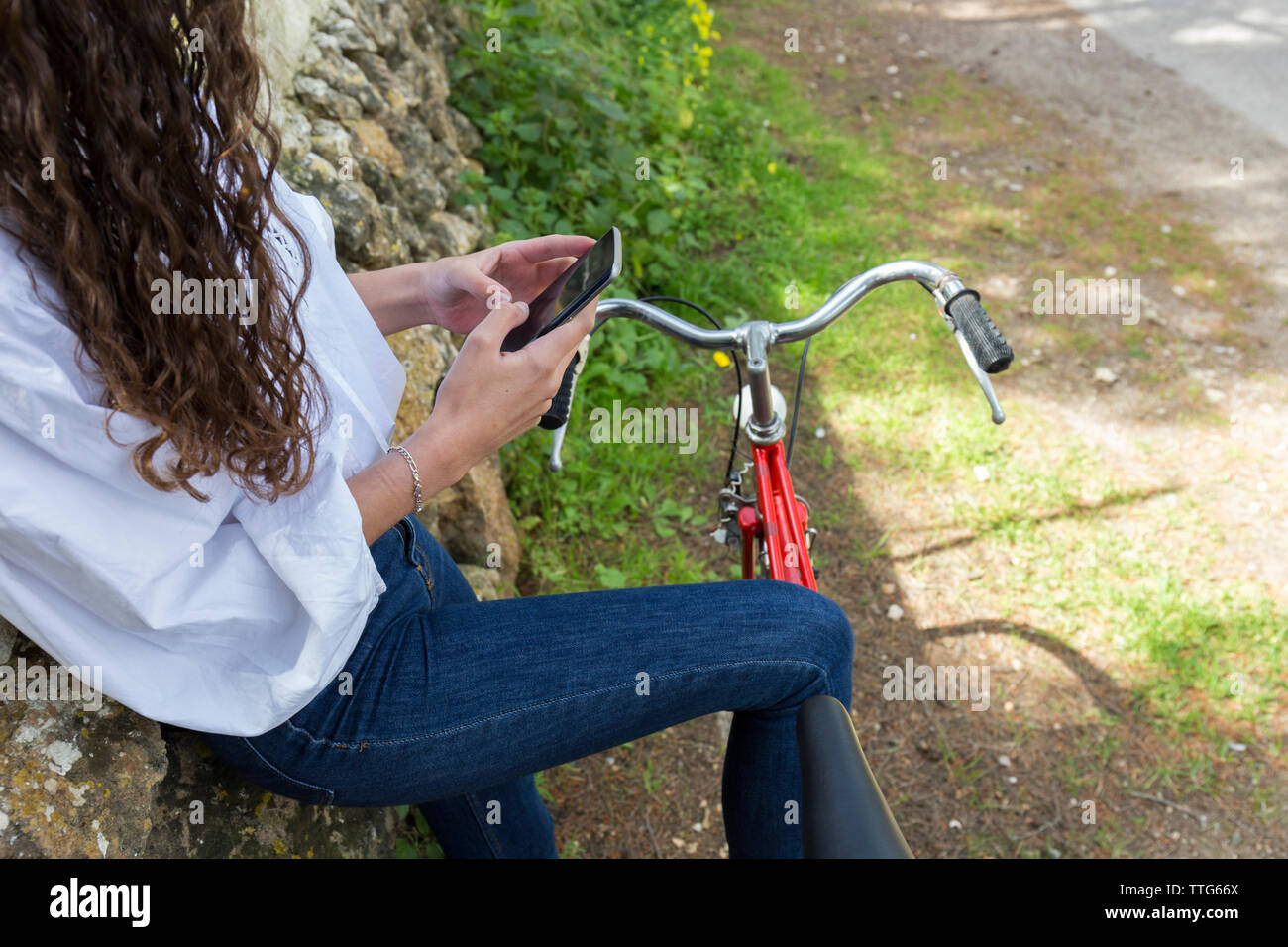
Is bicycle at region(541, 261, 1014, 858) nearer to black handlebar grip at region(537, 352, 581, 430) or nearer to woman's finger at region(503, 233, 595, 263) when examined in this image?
black handlebar grip at region(537, 352, 581, 430)

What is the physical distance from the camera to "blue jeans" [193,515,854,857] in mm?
1291

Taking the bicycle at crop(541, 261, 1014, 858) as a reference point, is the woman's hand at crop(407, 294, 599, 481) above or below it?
above

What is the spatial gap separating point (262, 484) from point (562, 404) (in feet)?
2.15

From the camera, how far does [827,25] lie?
7.09m


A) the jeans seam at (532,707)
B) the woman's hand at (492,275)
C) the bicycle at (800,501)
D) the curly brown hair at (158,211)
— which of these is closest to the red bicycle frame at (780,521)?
the bicycle at (800,501)

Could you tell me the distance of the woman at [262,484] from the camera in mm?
907

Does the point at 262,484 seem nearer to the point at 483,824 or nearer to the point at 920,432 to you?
the point at 483,824

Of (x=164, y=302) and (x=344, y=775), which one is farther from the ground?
(x=164, y=302)

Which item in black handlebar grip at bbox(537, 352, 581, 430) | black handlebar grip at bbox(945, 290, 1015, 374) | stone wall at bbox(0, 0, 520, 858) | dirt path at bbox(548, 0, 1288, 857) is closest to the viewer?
stone wall at bbox(0, 0, 520, 858)

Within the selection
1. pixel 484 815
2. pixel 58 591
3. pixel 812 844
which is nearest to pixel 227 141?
pixel 58 591

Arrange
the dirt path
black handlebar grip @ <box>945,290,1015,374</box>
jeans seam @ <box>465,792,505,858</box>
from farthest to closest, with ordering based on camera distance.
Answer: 1. the dirt path
2. jeans seam @ <box>465,792,505,858</box>
3. black handlebar grip @ <box>945,290,1015,374</box>

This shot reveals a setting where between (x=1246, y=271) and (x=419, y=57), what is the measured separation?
409cm

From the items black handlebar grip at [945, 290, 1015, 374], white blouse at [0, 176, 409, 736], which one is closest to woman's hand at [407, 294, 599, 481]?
white blouse at [0, 176, 409, 736]
